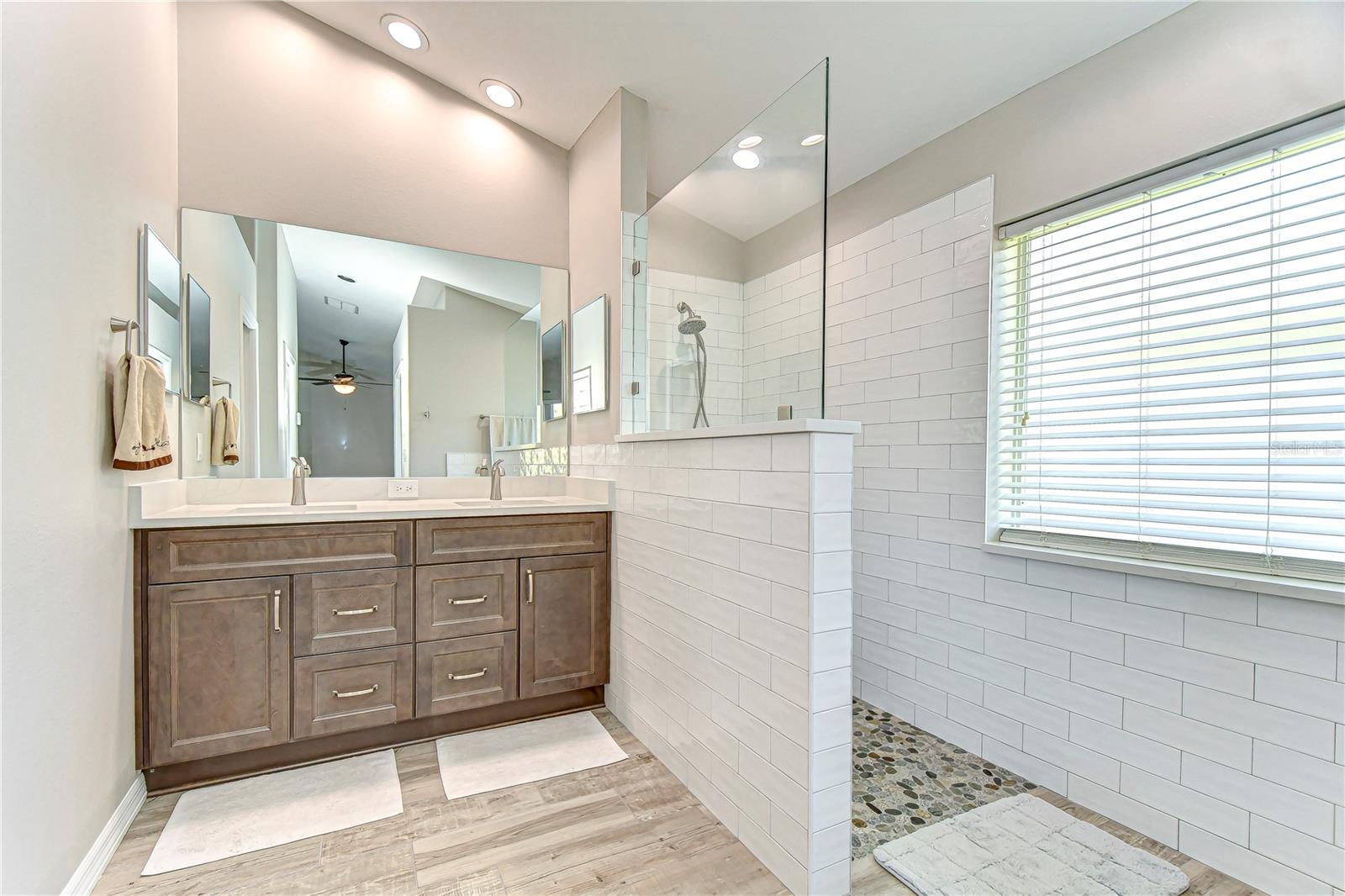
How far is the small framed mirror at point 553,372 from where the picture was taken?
3.08 m

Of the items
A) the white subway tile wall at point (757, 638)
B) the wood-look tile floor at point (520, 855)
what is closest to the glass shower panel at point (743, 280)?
the white subway tile wall at point (757, 638)

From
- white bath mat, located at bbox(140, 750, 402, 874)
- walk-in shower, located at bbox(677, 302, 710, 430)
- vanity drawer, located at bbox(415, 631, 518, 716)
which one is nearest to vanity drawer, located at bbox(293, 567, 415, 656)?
vanity drawer, located at bbox(415, 631, 518, 716)

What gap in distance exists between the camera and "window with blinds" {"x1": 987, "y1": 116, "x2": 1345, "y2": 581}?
1550 mm

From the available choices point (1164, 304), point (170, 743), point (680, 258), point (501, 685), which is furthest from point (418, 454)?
point (1164, 304)

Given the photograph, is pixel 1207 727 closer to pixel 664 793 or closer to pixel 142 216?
pixel 664 793

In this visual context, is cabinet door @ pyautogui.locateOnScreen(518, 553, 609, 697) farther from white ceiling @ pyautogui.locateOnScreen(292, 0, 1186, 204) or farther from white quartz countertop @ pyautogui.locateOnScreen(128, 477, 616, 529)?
white ceiling @ pyautogui.locateOnScreen(292, 0, 1186, 204)

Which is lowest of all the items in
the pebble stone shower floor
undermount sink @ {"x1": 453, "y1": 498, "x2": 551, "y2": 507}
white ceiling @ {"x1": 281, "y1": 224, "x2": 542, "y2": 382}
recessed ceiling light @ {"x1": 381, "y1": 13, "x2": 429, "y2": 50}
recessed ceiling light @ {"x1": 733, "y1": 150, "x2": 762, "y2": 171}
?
the pebble stone shower floor

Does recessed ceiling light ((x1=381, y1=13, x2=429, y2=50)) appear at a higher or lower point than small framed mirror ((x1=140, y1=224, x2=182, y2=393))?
higher

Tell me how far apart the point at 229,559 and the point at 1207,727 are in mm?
3102

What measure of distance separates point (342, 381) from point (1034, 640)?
305cm

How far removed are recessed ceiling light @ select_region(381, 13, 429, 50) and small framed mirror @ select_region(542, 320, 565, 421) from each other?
135cm

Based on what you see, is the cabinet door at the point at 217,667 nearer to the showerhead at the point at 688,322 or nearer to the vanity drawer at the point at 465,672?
the vanity drawer at the point at 465,672

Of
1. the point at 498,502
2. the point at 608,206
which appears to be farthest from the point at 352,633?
the point at 608,206

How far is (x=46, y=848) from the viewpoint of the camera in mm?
1323
